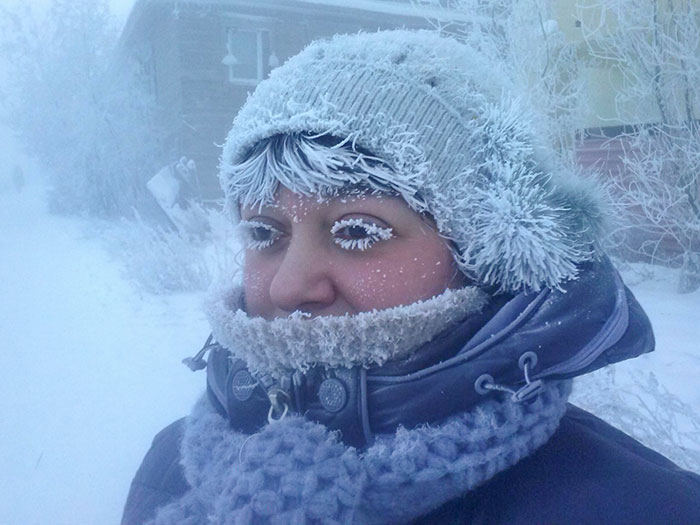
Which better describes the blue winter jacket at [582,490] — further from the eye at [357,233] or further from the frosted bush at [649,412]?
the frosted bush at [649,412]

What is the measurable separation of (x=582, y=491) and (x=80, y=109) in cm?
197

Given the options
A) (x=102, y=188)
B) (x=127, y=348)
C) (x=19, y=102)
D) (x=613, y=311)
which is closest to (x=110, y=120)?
(x=102, y=188)

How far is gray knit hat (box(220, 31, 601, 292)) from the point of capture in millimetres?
749

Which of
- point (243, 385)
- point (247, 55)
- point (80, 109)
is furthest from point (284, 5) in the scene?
point (243, 385)

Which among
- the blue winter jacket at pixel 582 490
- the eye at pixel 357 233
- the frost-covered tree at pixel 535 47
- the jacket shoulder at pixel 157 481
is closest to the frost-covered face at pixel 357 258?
the eye at pixel 357 233

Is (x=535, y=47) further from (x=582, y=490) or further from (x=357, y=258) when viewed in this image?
(x=582, y=490)

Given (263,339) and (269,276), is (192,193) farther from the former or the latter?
(263,339)

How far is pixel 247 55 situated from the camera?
68.8 inches

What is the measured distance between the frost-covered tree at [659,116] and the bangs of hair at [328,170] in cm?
286

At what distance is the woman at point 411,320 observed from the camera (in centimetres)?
67

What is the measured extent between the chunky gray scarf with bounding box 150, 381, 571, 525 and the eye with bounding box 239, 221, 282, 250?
0.29 metres

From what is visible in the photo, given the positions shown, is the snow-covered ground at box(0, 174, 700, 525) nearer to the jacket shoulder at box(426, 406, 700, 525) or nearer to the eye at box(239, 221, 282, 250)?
the eye at box(239, 221, 282, 250)

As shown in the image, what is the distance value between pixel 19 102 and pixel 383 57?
4.14 feet

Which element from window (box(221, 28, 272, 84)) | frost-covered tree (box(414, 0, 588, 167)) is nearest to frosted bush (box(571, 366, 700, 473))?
window (box(221, 28, 272, 84))
